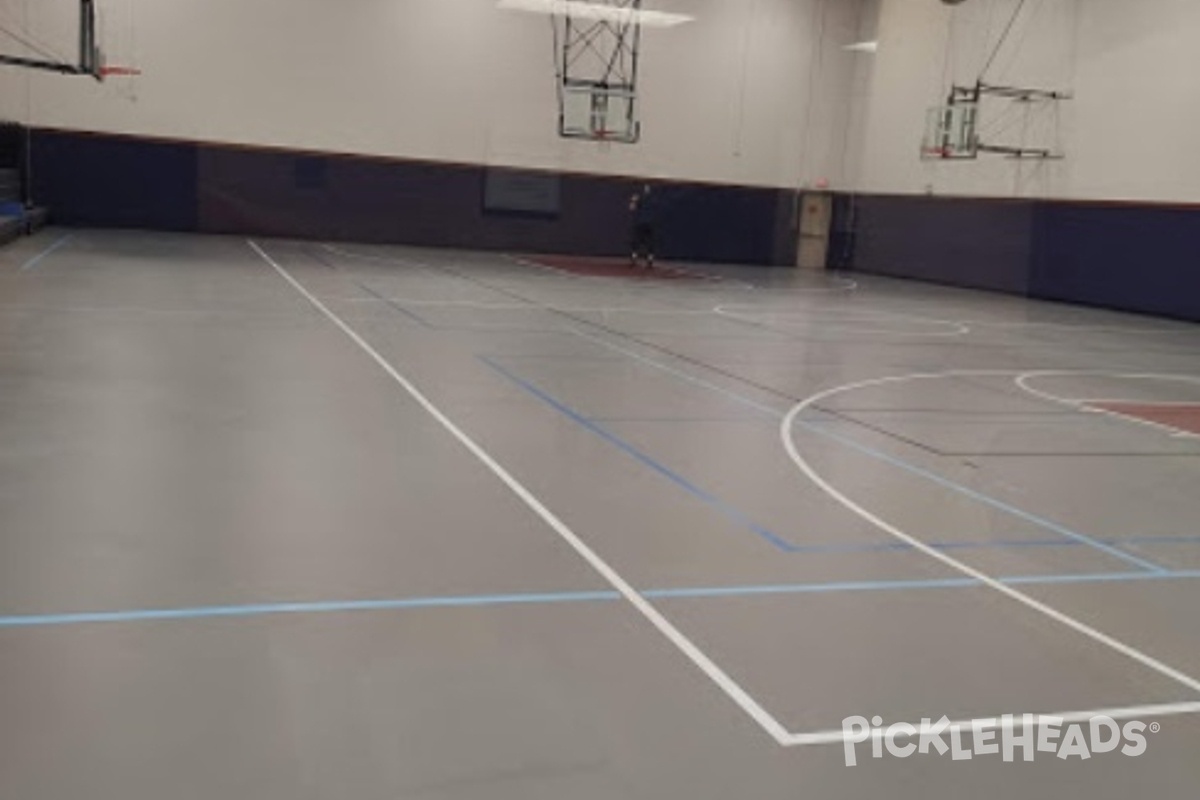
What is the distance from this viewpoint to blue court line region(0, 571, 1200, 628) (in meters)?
3.81

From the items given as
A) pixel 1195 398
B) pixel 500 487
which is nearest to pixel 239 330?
pixel 500 487

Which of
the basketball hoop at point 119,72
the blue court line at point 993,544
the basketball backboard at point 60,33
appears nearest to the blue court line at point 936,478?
the blue court line at point 993,544

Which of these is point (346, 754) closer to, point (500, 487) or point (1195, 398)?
point (500, 487)

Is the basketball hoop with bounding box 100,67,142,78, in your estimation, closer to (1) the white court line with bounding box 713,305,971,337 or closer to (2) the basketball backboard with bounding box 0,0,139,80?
(2) the basketball backboard with bounding box 0,0,139,80

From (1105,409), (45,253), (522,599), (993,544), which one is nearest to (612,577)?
(522,599)

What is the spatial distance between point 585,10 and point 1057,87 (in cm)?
1002

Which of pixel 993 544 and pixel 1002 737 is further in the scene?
pixel 993 544

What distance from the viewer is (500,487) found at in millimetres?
5820

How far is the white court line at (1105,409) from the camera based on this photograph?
8.84 metres

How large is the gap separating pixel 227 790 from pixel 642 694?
1282 mm

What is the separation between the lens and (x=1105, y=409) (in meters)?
9.58

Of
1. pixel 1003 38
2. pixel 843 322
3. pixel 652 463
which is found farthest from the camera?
pixel 1003 38

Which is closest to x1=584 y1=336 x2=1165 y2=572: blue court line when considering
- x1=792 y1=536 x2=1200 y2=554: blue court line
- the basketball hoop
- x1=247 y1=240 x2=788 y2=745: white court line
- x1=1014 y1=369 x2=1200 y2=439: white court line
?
x1=792 y1=536 x2=1200 y2=554: blue court line

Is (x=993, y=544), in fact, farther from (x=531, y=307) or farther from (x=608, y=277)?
(x=608, y=277)
